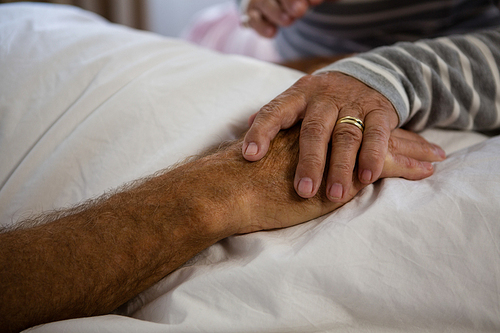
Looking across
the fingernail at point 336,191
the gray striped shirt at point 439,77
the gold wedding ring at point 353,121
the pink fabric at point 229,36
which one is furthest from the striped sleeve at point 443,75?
the pink fabric at point 229,36

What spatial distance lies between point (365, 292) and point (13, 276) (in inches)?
16.6

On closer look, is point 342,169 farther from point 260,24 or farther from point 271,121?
point 260,24

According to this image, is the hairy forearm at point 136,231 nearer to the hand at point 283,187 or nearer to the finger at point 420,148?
the hand at point 283,187

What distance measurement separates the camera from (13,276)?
1.37 ft

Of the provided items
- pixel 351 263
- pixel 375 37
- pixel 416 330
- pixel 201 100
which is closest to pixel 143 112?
pixel 201 100

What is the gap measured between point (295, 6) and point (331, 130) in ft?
2.29

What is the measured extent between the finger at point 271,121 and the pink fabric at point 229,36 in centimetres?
121

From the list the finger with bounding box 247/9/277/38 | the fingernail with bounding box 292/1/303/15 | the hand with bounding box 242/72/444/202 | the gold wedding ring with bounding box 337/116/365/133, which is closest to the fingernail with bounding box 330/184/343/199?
the hand with bounding box 242/72/444/202

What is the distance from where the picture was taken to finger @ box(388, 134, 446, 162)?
60 cm

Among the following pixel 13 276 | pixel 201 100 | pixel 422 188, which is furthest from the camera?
pixel 201 100

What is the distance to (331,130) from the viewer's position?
0.56 meters

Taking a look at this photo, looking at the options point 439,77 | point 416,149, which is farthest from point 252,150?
point 439,77

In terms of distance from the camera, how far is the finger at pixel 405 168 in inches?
22.0

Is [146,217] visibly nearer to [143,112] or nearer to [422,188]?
[143,112]
